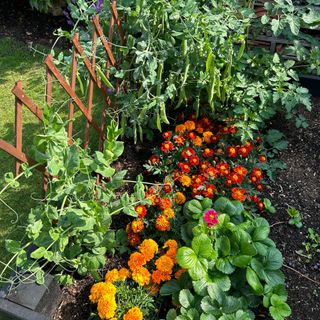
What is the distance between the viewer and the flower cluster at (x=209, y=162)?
101 inches

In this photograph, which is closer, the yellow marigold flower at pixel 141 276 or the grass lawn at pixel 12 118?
the yellow marigold flower at pixel 141 276

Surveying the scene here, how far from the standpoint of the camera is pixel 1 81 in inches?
144

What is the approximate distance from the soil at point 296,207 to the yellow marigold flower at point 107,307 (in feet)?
1.10

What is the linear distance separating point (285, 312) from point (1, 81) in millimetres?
2742

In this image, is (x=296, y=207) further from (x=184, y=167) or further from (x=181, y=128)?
(x=181, y=128)

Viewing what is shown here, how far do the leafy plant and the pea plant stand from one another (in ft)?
3.02

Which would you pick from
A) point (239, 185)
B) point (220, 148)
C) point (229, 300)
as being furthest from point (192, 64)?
point (229, 300)

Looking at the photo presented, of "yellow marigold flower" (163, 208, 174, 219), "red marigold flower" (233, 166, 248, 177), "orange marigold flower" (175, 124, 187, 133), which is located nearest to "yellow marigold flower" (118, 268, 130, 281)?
"yellow marigold flower" (163, 208, 174, 219)

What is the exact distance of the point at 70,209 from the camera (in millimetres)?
1967

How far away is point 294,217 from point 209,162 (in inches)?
23.1

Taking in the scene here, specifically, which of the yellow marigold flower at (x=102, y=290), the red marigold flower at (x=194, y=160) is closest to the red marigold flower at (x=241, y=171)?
the red marigold flower at (x=194, y=160)

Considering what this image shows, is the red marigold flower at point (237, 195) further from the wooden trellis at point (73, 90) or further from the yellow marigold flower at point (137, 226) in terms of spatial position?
the wooden trellis at point (73, 90)

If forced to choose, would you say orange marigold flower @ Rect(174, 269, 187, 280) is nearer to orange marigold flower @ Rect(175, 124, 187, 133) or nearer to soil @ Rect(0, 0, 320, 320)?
soil @ Rect(0, 0, 320, 320)

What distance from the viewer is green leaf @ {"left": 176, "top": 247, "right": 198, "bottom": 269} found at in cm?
205
